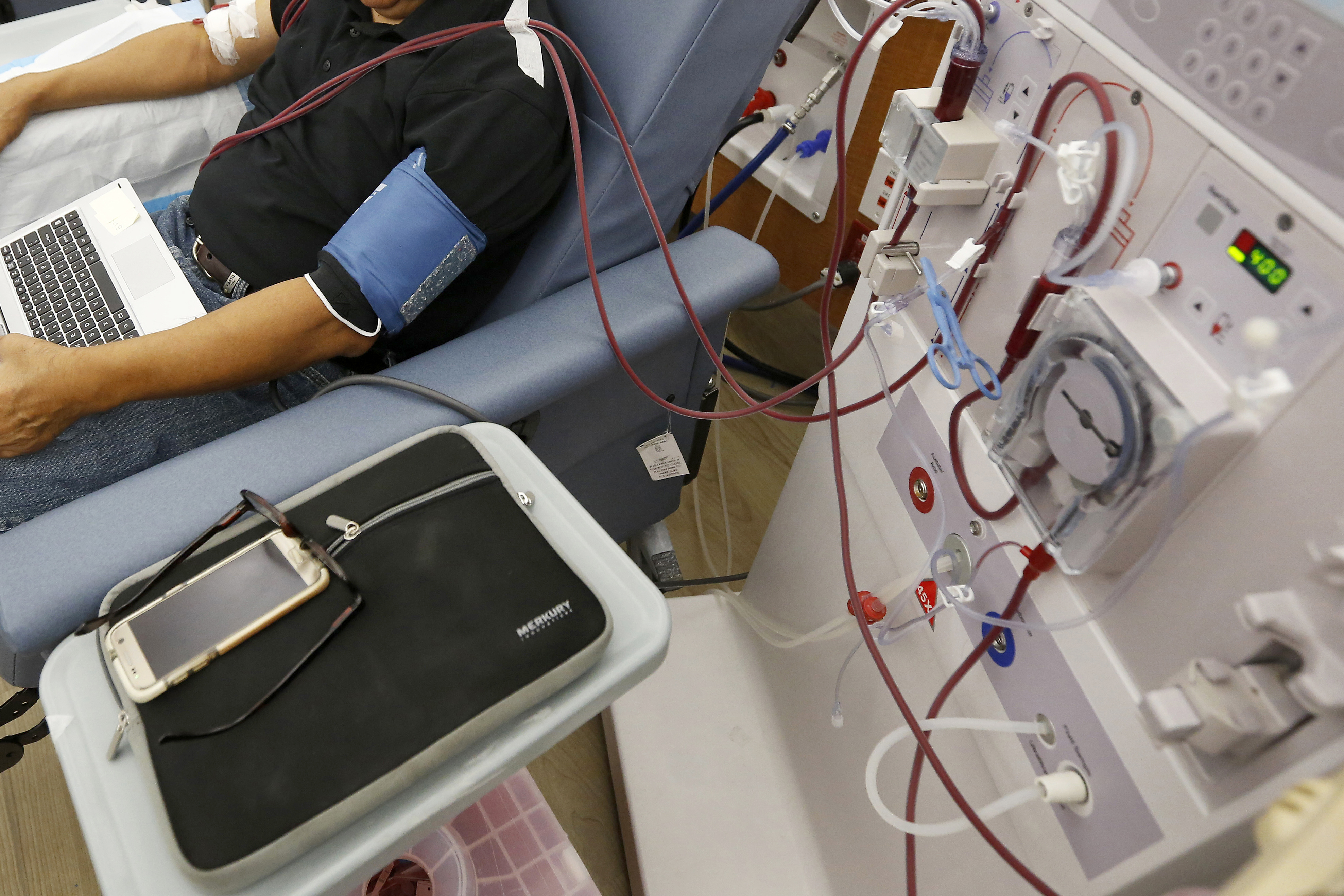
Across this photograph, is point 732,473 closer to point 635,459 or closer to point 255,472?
point 635,459

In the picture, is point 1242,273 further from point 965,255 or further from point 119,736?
point 119,736

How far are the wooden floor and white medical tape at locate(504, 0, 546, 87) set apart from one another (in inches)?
37.0

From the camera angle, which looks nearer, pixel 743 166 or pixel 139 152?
pixel 139 152

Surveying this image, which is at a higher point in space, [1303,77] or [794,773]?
[1303,77]

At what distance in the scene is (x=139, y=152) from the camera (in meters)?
1.29

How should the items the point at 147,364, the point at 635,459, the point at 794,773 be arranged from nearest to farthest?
the point at 147,364
the point at 794,773
the point at 635,459

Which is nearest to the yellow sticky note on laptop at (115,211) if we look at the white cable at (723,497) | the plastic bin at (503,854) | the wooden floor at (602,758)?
the wooden floor at (602,758)

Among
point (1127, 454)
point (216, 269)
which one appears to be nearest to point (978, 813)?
point (1127, 454)

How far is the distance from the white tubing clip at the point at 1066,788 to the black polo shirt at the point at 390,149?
2.73ft

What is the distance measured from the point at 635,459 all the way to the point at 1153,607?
0.83 meters

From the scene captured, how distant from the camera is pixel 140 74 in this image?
4.14 feet

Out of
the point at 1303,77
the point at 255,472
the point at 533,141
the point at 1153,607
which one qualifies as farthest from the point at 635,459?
the point at 1303,77

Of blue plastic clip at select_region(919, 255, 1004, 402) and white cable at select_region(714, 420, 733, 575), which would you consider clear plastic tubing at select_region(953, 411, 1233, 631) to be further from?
white cable at select_region(714, 420, 733, 575)

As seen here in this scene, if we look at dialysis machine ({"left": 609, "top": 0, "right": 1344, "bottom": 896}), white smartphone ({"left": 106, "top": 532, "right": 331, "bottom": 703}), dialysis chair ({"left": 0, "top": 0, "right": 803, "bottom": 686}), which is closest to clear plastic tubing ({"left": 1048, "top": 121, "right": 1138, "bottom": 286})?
dialysis machine ({"left": 609, "top": 0, "right": 1344, "bottom": 896})
